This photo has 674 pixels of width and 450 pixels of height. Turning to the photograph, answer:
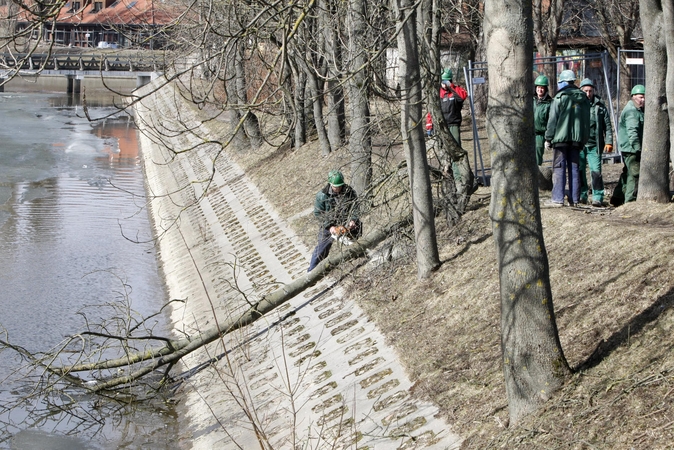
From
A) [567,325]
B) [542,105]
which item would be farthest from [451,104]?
[567,325]

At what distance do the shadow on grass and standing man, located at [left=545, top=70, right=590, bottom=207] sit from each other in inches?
170

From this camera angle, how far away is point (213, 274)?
17000 millimetres

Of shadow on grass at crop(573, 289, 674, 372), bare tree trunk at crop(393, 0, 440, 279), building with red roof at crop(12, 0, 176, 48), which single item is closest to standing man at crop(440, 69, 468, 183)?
bare tree trunk at crop(393, 0, 440, 279)

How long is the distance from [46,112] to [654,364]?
5675 centimetres

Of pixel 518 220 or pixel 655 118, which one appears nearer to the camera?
pixel 518 220

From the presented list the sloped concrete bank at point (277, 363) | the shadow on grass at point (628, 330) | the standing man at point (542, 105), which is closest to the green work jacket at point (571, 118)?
the standing man at point (542, 105)

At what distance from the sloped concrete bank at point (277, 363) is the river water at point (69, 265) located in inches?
28.2

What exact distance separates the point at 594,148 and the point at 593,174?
1.46ft

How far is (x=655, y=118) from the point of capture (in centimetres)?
1079

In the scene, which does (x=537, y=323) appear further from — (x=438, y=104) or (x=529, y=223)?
(x=438, y=104)

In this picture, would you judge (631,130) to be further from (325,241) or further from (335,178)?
(325,241)

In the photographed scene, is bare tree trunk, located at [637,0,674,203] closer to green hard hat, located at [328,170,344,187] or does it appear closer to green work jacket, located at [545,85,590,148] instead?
green work jacket, located at [545,85,590,148]

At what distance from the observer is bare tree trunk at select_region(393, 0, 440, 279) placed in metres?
10.3

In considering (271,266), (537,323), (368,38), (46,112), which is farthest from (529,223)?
(46,112)
